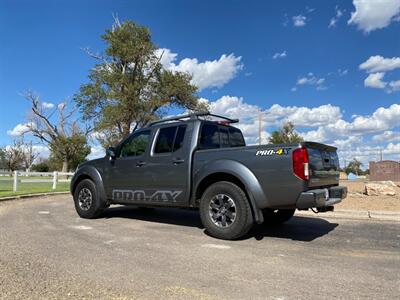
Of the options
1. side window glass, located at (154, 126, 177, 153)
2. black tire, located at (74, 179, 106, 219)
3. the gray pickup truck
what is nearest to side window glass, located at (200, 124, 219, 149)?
the gray pickup truck

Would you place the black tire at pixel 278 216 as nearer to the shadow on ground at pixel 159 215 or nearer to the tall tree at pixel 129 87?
the shadow on ground at pixel 159 215

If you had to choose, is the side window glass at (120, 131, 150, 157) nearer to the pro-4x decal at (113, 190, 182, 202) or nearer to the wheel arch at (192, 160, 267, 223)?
the pro-4x decal at (113, 190, 182, 202)

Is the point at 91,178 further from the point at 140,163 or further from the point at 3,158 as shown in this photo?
the point at 3,158

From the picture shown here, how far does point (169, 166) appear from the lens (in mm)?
7957

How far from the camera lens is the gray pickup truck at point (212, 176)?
6457mm

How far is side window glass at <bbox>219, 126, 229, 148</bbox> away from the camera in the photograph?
329 inches

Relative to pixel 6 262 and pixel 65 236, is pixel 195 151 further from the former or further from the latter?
pixel 6 262

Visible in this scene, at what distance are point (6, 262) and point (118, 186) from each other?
369 cm

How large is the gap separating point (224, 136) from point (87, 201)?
345 cm

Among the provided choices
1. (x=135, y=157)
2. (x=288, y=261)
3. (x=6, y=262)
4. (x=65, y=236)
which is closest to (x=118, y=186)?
(x=135, y=157)

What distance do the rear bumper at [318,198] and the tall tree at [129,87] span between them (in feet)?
73.2

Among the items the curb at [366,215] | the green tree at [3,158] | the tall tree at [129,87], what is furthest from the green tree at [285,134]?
the green tree at [3,158]

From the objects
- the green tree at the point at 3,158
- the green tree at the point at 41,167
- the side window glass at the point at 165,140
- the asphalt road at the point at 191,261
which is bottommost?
the asphalt road at the point at 191,261

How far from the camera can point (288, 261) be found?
18.4ft
